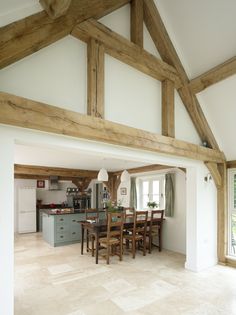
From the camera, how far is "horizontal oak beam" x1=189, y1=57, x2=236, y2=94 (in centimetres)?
352

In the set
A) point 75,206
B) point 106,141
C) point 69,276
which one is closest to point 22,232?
point 75,206

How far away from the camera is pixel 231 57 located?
3561 millimetres

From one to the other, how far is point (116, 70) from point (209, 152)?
256cm

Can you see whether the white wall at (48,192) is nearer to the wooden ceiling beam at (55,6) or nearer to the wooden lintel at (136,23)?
the wooden lintel at (136,23)

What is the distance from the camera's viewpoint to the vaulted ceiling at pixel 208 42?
3.30 metres

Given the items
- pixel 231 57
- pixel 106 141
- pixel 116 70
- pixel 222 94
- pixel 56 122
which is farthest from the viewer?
pixel 222 94

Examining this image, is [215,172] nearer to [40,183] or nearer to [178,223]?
[178,223]

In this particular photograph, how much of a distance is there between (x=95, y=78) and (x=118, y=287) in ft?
10.9

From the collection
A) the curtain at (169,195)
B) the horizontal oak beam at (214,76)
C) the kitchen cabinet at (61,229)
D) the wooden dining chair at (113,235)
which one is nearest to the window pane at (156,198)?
the curtain at (169,195)

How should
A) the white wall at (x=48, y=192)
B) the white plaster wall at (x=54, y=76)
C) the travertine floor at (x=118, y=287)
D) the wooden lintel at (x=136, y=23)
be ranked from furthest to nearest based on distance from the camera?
the white wall at (x=48, y=192) < the wooden lintel at (x=136, y=23) < the travertine floor at (x=118, y=287) < the white plaster wall at (x=54, y=76)

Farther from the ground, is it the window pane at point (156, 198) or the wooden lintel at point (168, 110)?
the wooden lintel at point (168, 110)

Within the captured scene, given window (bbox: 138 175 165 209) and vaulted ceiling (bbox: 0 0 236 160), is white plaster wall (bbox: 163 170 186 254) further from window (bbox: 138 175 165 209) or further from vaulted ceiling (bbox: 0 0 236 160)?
vaulted ceiling (bbox: 0 0 236 160)

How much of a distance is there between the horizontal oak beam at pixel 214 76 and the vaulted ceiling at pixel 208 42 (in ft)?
0.40

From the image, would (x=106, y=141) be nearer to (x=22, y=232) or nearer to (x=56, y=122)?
(x=56, y=122)
